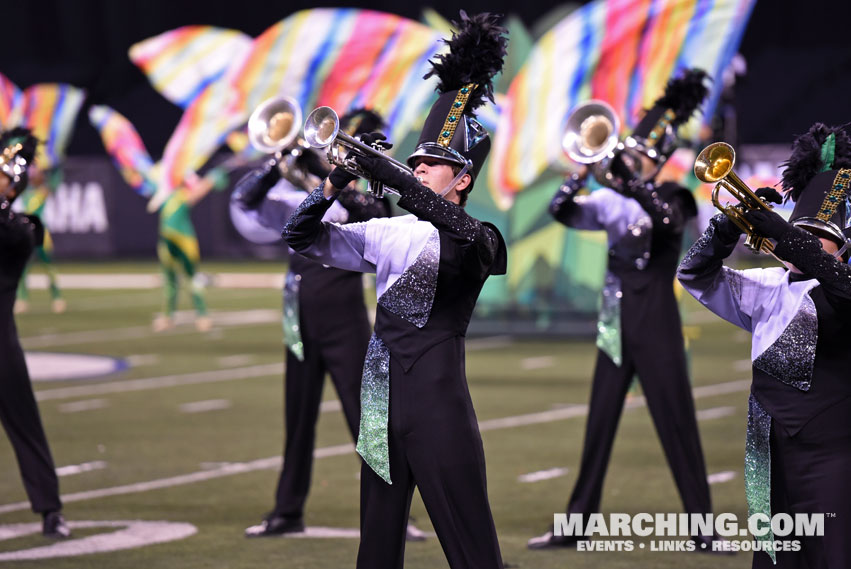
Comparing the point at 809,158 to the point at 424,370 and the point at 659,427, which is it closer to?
the point at 424,370

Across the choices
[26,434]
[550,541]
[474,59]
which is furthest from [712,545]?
[26,434]

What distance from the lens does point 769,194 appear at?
4480mm

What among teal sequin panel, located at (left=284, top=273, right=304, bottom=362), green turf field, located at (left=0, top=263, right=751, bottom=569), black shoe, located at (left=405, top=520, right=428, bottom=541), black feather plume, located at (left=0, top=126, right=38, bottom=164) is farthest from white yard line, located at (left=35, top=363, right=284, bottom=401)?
black shoe, located at (left=405, top=520, right=428, bottom=541)

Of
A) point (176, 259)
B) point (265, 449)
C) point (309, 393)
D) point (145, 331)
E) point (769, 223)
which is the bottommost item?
point (145, 331)

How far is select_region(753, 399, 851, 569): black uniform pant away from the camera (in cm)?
421

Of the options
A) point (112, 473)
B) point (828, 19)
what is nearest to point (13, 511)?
point (112, 473)

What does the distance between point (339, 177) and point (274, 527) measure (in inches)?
112

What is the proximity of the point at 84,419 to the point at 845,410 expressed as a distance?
714 cm

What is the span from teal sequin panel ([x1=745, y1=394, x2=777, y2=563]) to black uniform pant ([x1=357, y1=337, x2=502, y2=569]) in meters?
0.86

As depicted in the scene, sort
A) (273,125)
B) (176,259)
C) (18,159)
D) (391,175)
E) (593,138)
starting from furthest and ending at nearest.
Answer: (176,259), (593,138), (273,125), (18,159), (391,175)

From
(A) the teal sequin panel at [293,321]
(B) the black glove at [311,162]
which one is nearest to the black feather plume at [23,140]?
(B) the black glove at [311,162]

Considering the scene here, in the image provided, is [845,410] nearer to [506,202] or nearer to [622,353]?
[622,353]

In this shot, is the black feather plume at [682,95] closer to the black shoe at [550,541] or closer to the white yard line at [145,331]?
the black shoe at [550,541]

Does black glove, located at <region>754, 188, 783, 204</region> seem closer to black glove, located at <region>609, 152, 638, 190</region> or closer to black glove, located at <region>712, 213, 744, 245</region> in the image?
black glove, located at <region>712, 213, 744, 245</region>
